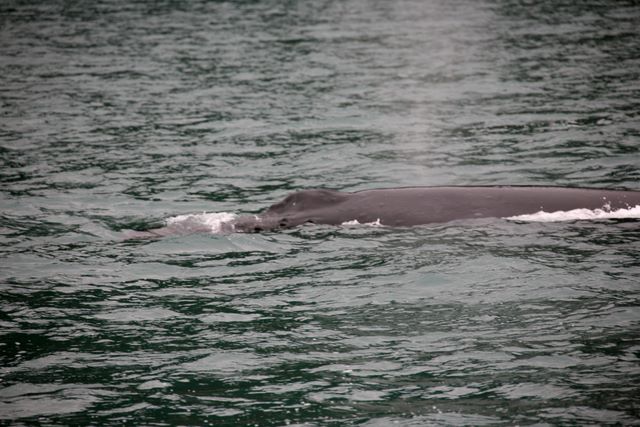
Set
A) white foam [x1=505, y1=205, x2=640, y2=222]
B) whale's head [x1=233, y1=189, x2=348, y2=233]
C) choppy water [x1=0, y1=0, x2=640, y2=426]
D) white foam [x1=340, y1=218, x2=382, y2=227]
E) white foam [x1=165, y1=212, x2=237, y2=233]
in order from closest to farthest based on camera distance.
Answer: choppy water [x1=0, y1=0, x2=640, y2=426], white foam [x1=505, y1=205, x2=640, y2=222], white foam [x1=340, y1=218, x2=382, y2=227], whale's head [x1=233, y1=189, x2=348, y2=233], white foam [x1=165, y1=212, x2=237, y2=233]

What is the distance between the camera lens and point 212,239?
12.5m

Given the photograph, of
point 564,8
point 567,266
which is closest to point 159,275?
point 567,266

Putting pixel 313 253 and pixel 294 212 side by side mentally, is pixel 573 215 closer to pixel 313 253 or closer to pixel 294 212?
pixel 313 253

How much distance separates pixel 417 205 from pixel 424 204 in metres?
0.09

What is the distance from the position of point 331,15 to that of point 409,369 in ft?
105

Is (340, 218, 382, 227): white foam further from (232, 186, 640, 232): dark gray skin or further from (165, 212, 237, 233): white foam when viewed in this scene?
(165, 212, 237, 233): white foam

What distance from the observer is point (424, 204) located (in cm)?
1230

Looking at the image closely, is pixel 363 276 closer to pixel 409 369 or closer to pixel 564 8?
pixel 409 369

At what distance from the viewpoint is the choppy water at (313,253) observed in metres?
7.98

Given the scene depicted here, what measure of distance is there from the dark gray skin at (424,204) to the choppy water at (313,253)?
284mm

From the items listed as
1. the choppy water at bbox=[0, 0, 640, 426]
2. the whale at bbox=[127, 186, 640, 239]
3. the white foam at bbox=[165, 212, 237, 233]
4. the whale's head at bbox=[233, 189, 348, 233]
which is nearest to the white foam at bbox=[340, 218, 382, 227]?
the whale at bbox=[127, 186, 640, 239]

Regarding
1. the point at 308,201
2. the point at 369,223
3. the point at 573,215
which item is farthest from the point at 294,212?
the point at 573,215

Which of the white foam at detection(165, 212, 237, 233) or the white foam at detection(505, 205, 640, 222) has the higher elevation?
the white foam at detection(505, 205, 640, 222)

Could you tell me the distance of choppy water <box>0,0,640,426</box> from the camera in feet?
26.2
